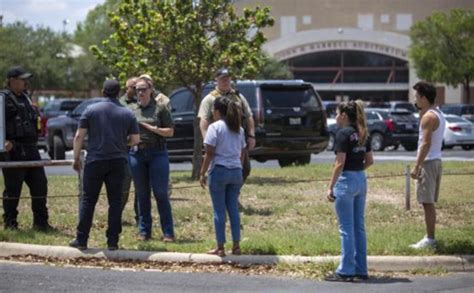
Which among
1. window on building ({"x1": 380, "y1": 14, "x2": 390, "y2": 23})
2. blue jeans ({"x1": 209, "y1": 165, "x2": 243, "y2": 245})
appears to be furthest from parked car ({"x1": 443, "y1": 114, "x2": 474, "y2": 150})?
window on building ({"x1": 380, "y1": 14, "x2": 390, "y2": 23})

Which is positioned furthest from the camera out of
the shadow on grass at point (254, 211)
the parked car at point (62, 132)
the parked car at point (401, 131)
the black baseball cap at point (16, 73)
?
the parked car at point (401, 131)

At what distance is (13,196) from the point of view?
1114cm

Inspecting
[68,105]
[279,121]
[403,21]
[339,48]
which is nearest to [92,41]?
[339,48]

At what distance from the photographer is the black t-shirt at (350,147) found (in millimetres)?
8703

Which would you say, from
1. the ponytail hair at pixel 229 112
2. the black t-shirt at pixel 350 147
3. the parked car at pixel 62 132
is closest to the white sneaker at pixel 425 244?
the black t-shirt at pixel 350 147

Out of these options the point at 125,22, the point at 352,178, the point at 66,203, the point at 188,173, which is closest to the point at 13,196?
the point at 66,203

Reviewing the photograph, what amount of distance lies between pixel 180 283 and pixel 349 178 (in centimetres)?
189

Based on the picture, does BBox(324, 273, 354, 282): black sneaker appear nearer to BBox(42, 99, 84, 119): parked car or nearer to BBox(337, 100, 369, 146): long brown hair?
BBox(337, 100, 369, 146): long brown hair

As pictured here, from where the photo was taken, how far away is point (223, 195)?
962 centimetres

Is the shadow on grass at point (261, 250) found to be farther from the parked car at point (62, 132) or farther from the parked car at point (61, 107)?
the parked car at point (61, 107)

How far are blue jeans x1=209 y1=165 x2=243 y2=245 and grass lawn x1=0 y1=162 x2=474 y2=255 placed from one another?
0.43 meters

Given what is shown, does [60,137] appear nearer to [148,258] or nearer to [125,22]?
[125,22]

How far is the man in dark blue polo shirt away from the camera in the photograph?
9914mm

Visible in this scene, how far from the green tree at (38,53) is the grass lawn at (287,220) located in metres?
38.0
